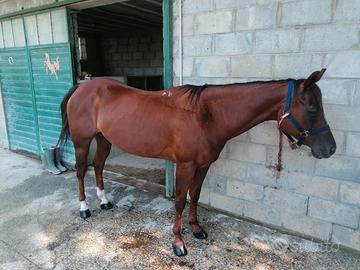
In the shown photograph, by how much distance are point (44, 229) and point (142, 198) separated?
0.99 m

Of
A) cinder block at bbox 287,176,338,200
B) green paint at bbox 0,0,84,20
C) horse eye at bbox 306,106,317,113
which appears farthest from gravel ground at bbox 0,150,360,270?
green paint at bbox 0,0,84,20

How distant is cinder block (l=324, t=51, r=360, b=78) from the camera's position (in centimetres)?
185

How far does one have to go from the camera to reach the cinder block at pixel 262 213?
2400mm

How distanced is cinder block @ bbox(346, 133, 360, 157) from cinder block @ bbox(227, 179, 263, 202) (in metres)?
0.76

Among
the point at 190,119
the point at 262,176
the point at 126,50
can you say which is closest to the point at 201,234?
the point at 262,176

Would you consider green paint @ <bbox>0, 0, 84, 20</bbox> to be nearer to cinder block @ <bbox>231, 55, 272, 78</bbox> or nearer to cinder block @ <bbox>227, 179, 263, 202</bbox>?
cinder block @ <bbox>231, 55, 272, 78</bbox>

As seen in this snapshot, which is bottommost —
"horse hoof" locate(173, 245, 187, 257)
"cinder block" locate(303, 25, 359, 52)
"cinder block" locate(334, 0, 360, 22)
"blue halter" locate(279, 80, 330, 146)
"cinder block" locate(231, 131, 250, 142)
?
"horse hoof" locate(173, 245, 187, 257)

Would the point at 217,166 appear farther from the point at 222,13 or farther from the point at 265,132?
the point at 222,13

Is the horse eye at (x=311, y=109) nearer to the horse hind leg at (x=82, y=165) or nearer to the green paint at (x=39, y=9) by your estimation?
the horse hind leg at (x=82, y=165)

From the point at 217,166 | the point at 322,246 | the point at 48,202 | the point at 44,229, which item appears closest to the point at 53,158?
the point at 48,202

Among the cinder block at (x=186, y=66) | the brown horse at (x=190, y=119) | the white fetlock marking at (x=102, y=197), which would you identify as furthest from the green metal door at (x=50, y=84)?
the cinder block at (x=186, y=66)

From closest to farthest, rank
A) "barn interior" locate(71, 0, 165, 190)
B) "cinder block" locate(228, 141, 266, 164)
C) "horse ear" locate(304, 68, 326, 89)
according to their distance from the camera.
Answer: "horse ear" locate(304, 68, 326, 89), "cinder block" locate(228, 141, 266, 164), "barn interior" locate(71, 0, 165, 190)

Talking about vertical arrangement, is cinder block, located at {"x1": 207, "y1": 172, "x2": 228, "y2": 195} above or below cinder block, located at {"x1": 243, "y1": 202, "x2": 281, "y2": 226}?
above

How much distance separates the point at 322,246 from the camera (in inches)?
85.6
